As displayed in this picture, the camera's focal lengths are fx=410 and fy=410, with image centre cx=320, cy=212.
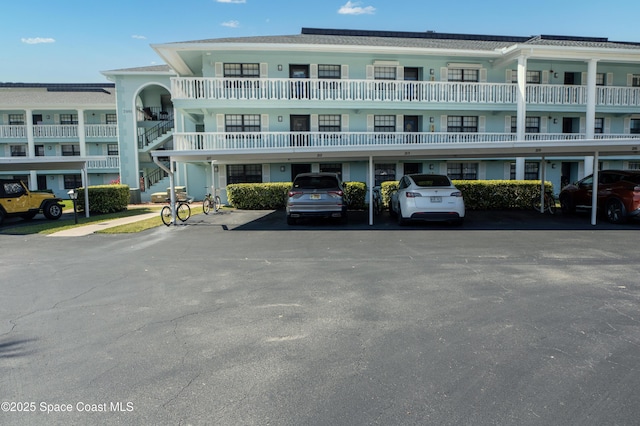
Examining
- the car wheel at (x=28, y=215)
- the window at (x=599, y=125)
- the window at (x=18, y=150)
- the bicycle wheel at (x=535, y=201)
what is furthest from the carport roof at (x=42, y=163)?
the window at (x=599, y=125)

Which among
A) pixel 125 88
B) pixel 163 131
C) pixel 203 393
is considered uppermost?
pixel 125 88

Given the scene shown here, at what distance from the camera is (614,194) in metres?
12.2

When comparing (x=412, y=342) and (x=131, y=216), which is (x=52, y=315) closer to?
(x=412, y=342)

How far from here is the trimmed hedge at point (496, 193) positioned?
16.5m

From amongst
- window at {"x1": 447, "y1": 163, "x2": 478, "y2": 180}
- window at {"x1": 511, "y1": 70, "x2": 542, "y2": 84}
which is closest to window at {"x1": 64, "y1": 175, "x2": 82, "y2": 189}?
window at {"x1": 447, "y1": 163, "x2": 478, "y2": 180}

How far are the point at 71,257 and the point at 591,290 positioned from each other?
9.20 metres

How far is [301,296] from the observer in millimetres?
5469

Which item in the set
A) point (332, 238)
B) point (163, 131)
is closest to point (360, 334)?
point (332, 238)

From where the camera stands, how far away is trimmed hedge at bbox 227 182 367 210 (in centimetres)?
1717

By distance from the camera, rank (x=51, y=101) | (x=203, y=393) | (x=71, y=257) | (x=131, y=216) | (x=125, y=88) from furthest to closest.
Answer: (x=51, y=101), (x=125, y=88), (x=131, y=216), (x=71, y=257), (x=203, y=393)

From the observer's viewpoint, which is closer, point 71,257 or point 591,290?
point 591,290

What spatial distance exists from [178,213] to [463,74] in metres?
16.2

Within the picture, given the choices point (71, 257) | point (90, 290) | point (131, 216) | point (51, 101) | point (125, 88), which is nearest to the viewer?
point (90, 290)

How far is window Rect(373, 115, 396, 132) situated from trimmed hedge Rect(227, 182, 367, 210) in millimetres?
5194
